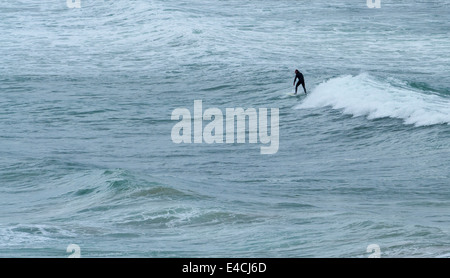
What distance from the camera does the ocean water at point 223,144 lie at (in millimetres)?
12914

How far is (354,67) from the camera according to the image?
35594 millimetres

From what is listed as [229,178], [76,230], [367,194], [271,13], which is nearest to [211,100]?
[229,178]

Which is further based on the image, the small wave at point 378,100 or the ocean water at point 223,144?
the small wave at point 378,100

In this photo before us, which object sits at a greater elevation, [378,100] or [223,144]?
[378,100]

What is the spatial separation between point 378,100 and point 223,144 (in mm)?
5964

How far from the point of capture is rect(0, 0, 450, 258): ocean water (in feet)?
42.4

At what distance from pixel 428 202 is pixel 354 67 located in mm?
20470

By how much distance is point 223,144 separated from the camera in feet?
73.4

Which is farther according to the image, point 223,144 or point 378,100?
point 378,100

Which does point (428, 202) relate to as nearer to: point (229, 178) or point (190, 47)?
point (229, 178)

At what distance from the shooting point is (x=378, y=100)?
26359 mm

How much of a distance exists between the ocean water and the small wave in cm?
7

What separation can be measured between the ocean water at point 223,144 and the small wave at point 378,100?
7 cm

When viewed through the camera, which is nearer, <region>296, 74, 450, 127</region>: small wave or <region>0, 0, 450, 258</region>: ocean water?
<region>0, 0, 450, 258</region>: ocean water
